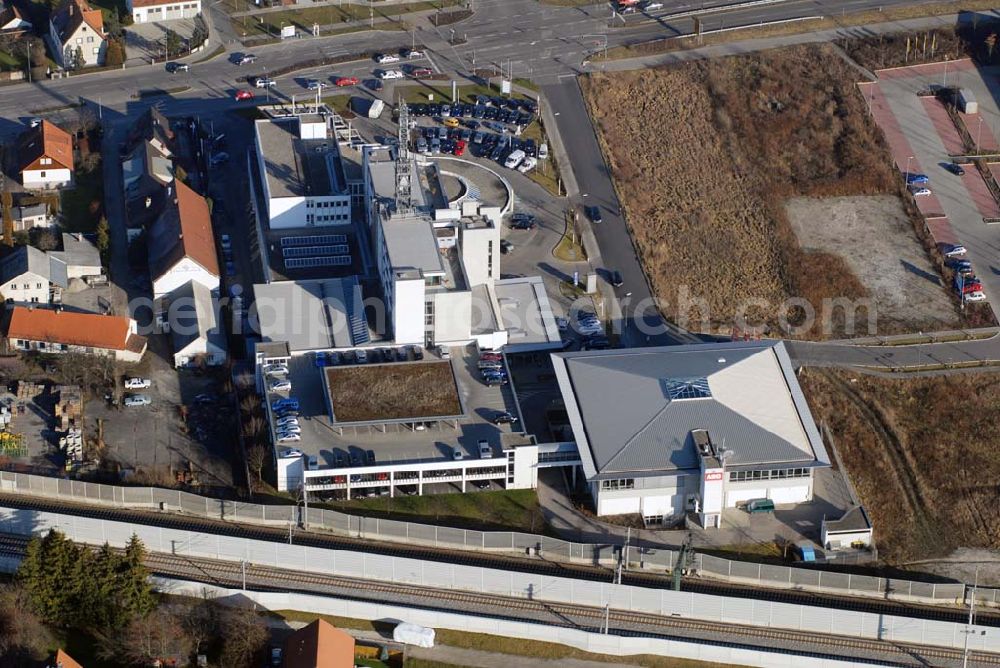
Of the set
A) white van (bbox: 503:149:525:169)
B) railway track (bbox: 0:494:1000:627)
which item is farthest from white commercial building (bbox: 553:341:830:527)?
white van (bbox: 503:149:525:169)

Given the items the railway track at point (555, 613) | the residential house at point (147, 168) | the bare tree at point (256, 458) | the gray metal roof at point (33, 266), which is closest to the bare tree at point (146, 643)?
the railway track at point (555, 613)

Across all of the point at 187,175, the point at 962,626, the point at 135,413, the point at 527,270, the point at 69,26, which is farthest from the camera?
the point at 69,26

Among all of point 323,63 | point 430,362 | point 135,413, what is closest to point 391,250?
point 430,362

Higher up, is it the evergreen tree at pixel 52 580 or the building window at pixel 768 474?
the building window at pixel 768 474

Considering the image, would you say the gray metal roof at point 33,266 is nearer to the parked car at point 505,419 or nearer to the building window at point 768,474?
the parked car at point 505,419

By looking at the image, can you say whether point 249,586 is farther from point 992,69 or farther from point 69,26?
point 992,69

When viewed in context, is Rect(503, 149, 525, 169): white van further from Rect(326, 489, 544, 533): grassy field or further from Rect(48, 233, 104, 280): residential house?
Rect(326, 489, 544, 533): grassy field
